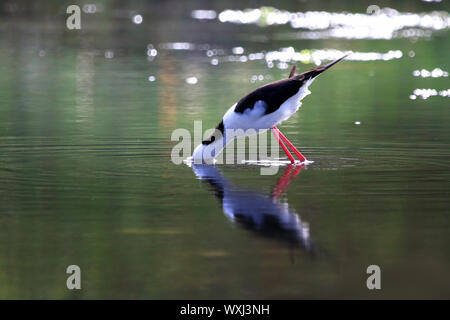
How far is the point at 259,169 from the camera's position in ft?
38.3

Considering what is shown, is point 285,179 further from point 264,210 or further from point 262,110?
point 264,210

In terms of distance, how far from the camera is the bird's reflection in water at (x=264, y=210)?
8155 mm

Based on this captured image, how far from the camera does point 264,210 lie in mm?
9164

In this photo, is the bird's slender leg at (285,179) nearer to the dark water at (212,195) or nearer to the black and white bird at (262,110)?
the dark water at (212,195)

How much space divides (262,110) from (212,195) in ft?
7.22

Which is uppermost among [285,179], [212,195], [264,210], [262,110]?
[262,110]

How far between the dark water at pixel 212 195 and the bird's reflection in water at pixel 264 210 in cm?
2

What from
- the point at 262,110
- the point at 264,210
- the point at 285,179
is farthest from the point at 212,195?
the point at 262,110

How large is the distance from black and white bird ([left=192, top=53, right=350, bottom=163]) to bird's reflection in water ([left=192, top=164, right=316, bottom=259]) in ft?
2.60

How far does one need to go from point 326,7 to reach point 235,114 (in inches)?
1452

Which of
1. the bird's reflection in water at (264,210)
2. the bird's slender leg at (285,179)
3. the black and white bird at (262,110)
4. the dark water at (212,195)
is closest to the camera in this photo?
the dark water at (212,195)

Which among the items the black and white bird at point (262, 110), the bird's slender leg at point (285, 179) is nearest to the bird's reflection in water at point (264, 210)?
the bird's slender leg at point (285, 179)

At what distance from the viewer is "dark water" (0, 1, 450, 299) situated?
706 centimetres

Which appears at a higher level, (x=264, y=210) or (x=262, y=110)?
(x=262, y=110)
